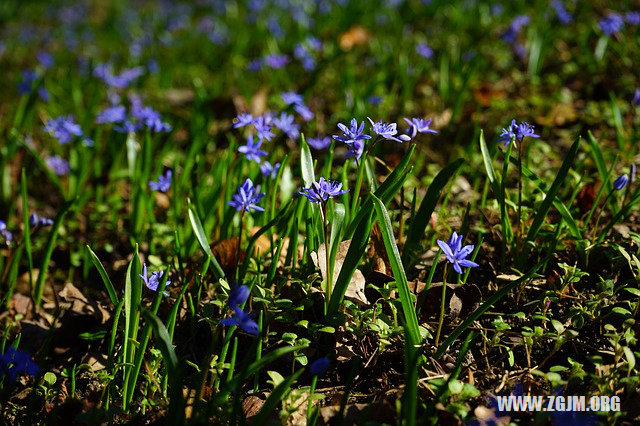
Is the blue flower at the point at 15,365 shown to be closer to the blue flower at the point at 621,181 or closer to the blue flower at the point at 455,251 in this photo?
the blue flower at the point at 455,251

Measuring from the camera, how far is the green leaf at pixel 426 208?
1797mm

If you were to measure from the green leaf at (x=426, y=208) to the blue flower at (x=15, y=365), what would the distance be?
48.5 inches

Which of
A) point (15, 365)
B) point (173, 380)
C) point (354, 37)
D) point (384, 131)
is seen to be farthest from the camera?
point (354, 37)

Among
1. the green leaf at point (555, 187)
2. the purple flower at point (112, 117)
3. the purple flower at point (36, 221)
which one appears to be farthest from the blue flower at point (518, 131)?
the purple flower at point (112, 117)

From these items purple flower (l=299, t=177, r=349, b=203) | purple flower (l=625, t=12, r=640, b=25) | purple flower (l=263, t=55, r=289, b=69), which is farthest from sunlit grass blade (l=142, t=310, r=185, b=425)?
purple flower (l=625, t=12, r=640, b=25)

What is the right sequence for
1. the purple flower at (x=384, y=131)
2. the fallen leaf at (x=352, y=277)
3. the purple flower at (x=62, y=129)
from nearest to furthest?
the purple flower at (x=384, y=131)
the fallen leaf at (x=352, y=277)
the purple flower at (x=62, y=129)

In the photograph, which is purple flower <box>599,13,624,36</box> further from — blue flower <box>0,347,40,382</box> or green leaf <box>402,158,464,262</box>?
blue flower <box>0,347,40,382</box>

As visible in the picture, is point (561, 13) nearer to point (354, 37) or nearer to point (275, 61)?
point (354, 37)

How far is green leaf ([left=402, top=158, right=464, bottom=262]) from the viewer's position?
1797 millimetres

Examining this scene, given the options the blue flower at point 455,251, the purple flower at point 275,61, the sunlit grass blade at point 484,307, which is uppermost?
the purple flower at point 275,61

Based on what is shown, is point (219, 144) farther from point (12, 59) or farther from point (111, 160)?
point (12, 59)

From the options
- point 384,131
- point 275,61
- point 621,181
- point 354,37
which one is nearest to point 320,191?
point 384,131

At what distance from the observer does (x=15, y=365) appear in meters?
1.49

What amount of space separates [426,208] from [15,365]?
137cm
